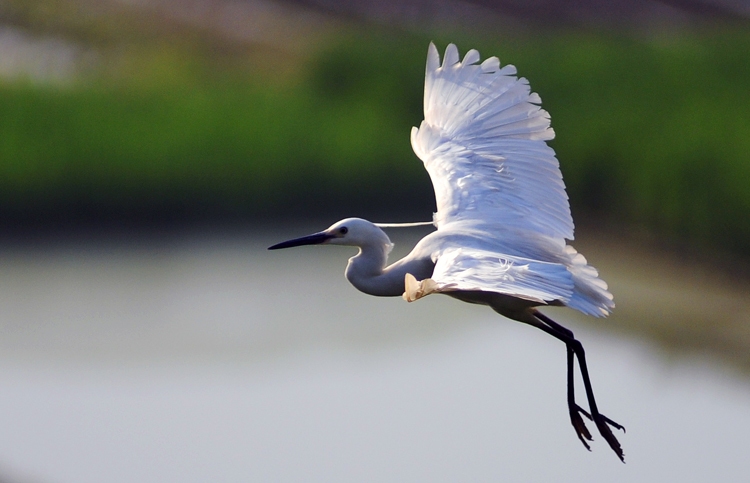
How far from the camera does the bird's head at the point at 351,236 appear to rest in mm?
3748

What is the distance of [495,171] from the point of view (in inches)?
150

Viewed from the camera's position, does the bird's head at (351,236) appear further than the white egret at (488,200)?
Yes

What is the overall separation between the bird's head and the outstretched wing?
191 millimetres

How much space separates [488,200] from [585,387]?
0.66m

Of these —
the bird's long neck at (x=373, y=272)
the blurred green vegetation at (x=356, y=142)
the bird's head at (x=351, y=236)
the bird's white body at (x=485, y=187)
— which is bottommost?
the blurred green vegetation at (x=356, y=142)

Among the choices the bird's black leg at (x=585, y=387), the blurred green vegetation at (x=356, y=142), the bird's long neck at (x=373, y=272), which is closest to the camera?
the bird's long neck at (x=373, y=272)

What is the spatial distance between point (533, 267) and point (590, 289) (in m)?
0.63

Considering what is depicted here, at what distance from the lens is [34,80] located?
9.19 metres

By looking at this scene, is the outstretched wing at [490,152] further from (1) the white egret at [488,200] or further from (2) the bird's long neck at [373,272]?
(2) the bird's long neck at [373,272]

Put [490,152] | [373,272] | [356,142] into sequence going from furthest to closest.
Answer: [356,142] < [490,152] < [373,272]

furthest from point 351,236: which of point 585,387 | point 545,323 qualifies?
point 585,387

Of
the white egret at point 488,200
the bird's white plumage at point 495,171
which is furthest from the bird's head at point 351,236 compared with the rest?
the bird's white plumage at point 495,171

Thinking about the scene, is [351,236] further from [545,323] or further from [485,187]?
[545,323]

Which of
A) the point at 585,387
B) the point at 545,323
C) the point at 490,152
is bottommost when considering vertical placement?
the point at 585,387
